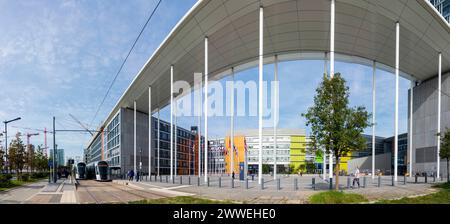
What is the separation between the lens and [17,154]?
130 feet

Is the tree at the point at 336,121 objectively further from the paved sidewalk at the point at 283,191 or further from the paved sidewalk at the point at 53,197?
the paved sidewalk at the point at 53,197

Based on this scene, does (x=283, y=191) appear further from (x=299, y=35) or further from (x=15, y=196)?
(x=299, y=35)

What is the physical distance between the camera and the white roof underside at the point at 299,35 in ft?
94.3

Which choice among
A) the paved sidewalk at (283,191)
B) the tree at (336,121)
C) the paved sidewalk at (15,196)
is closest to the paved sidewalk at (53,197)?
the paved sidewalk at (15,196)

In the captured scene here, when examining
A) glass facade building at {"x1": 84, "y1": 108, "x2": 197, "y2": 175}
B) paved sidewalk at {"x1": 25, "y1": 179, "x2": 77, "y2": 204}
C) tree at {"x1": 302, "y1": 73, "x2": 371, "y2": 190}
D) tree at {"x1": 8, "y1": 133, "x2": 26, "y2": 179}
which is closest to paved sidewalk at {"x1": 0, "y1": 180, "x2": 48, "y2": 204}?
paved sidewalk at {"x1": 25, "y1": 179, "x2": 77, "y2": 204}

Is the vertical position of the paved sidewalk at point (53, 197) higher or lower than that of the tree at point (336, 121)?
lower

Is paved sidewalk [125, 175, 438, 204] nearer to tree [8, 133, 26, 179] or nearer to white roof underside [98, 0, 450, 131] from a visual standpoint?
white roof underside [98, 0, 450, 131]

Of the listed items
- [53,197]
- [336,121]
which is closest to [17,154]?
[53,197]

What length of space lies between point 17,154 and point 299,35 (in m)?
39.0

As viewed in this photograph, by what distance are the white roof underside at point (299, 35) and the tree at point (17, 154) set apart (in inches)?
711

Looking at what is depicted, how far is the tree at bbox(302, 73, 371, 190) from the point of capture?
17.4 metres

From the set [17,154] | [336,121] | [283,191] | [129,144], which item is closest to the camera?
[336,121]
